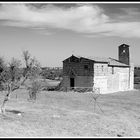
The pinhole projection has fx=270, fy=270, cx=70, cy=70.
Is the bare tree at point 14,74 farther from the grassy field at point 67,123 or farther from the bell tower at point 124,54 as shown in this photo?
the bell tower at point 124,54

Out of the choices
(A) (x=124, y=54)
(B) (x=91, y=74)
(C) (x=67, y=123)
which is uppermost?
(A) (x=124, y=54)

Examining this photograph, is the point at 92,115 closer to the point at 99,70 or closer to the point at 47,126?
the point at 47,126

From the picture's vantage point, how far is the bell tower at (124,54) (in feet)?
188

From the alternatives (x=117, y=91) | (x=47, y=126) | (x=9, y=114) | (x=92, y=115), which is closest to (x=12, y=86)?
(x=9, y=114)

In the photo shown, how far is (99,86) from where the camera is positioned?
4697 cm

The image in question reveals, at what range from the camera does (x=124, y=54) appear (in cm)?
5756

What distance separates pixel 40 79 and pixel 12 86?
2513mm

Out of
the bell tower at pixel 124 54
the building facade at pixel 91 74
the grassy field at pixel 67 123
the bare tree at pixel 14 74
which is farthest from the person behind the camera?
the bell tower at pixel 124 54

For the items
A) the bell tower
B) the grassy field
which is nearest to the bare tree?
the grassy field

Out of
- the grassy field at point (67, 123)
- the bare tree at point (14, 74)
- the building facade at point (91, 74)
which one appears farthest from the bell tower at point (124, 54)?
the bare tree at point (14, 74)

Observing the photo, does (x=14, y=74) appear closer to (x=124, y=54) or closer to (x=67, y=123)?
(x=67, y=123)

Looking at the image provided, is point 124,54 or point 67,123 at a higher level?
point 124,54

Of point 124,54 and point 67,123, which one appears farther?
point 124,54

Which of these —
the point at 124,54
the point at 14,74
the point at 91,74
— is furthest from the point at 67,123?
the point at 124,54
